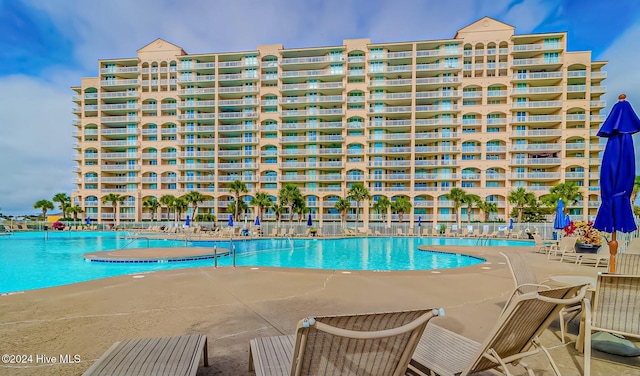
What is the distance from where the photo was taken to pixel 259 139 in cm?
4459

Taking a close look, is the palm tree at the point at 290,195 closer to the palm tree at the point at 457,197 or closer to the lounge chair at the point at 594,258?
the palm tree at the point at 457,197

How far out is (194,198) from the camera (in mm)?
42094

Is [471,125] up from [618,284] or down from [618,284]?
up

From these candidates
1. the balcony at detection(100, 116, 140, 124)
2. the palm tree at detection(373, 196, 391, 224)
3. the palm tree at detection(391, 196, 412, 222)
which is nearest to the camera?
the palm tree at detection(391, 196, 412, 222)

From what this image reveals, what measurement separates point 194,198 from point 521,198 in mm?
41877

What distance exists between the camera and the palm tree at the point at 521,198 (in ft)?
120

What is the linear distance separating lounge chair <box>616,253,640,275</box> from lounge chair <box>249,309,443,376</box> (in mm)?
4348

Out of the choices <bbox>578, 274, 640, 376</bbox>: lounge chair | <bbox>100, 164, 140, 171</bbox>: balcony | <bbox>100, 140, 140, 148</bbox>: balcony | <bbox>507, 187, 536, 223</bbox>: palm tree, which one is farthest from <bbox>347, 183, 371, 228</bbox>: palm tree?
<bbox>578, 274, 640, 376</bbox>: lounge chair

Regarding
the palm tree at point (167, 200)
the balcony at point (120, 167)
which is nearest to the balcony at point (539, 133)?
the palm tree at point (167, 200)

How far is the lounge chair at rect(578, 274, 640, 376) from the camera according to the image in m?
2.90

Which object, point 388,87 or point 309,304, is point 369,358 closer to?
point 309,304

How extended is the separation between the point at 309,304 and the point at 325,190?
37918 millimetres

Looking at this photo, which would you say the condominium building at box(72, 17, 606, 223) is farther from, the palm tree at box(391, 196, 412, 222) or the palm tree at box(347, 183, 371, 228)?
the palm tree at box(347, 183, 371, 228)

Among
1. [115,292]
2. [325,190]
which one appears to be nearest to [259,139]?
[325,190]
